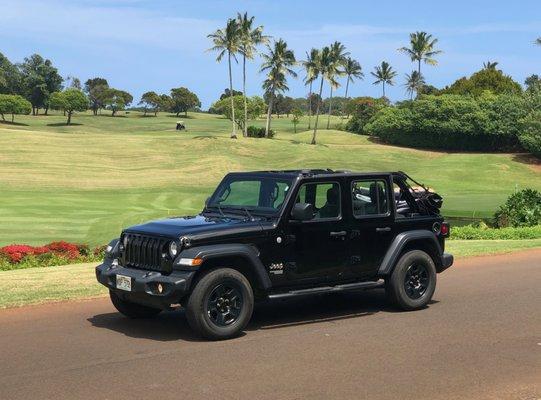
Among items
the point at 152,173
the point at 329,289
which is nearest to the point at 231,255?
the point at 329,289

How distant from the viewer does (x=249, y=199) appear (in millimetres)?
8977

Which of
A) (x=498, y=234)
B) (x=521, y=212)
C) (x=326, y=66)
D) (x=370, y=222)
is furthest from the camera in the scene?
(x=326, y=66)

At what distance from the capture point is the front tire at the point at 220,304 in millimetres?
7562

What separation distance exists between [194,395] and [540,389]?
2951 mm

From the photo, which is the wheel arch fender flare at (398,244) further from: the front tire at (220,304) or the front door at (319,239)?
the front tire at (220,304)

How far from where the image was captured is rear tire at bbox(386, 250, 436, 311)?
9258mm

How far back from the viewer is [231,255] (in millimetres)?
7812

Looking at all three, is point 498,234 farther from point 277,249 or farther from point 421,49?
point 421,49

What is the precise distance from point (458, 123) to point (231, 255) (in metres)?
73.8

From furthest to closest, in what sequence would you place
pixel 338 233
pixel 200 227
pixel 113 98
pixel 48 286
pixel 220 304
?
pixel 113 98, pixel 48 286, pixel 338 233, pixel 200 227, pixel 220 304

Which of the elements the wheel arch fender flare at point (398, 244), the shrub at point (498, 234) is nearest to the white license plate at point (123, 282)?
the wheel arch fender flare at point (398, 244)

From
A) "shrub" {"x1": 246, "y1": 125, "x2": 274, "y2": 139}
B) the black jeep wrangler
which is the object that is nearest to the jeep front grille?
the black jeep wrangler

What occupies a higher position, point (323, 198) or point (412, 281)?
point (323, 198)

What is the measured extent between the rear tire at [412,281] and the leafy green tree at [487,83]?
8893cm
